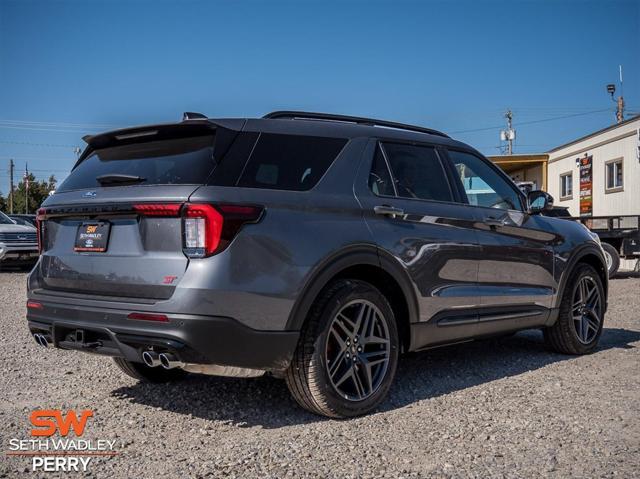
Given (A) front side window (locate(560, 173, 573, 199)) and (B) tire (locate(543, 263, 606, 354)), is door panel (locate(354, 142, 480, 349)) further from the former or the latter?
(A) front side window (locate(560, 173, 573, 199))

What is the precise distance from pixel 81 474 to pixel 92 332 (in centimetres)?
81

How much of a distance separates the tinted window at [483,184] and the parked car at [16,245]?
1458cm

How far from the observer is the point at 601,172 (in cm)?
2323

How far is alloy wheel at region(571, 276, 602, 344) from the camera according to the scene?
20.6 feet

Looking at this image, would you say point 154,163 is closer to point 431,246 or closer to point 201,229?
point 201,229

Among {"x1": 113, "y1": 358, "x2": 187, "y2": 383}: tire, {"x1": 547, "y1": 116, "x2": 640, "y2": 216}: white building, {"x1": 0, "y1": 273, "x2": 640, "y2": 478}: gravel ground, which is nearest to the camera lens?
{"x1": 0, "y1": 273, "x2": 640, "y2": 478}: gravel ground

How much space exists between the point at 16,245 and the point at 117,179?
1479 cm

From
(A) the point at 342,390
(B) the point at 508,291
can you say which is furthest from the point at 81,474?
(B) the point at 508,291

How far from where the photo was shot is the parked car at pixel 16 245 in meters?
17.1

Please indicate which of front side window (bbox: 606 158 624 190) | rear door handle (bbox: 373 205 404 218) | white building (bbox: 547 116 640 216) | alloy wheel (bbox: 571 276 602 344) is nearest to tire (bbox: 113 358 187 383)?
rear door handle (bbox: 373 205 404 218)

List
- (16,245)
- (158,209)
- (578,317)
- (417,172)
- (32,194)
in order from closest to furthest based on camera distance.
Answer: (158,209)
(417,172)
(578,317)
(16,245)
(32,194)

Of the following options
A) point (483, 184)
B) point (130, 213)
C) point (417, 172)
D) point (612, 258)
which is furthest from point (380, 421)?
point (612, 258)

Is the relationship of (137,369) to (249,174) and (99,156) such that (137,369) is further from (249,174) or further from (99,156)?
(249,174)

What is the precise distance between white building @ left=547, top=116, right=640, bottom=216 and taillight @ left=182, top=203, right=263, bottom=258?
19.7m
